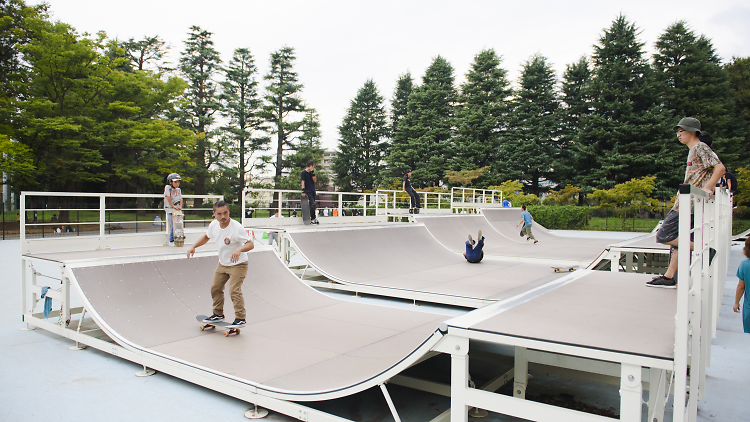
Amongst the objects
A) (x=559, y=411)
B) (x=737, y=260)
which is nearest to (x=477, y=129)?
(x=737, y=260)

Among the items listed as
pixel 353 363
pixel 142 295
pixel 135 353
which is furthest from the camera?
pixel 142 295

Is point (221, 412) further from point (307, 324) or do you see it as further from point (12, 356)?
point (12, 356)

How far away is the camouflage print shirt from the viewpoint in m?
3.81

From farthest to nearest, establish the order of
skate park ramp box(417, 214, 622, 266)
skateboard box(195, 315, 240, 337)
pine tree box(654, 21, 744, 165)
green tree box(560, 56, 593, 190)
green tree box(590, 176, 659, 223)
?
green tree box(560, 56, 593, 190) < pine tree box(654, 21, 744, 165) < green tree box(590, 176, 659, 223) < skate park ramp box(417, 214, 622, 266) < skateboard box(195, 315, 240, 337)

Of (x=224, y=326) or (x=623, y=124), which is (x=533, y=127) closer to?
(x=623, y=124)

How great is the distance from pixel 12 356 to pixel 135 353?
1.66 metres

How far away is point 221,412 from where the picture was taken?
11.8 ft

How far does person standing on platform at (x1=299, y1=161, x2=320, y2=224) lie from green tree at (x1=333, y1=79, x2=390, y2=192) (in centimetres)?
3482

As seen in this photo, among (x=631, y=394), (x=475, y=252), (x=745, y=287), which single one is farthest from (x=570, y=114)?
(x=631, y=394)

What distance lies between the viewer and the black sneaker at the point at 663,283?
4.51m

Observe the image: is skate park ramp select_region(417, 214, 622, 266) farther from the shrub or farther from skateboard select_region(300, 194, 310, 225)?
the shrub

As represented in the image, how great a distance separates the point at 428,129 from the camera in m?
43.0

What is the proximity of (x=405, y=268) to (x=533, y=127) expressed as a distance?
3272 centimetres

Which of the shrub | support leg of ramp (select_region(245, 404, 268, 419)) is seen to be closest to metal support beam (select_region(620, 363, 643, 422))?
support leg of ramp (select_region(245, 404, 268, 419))
